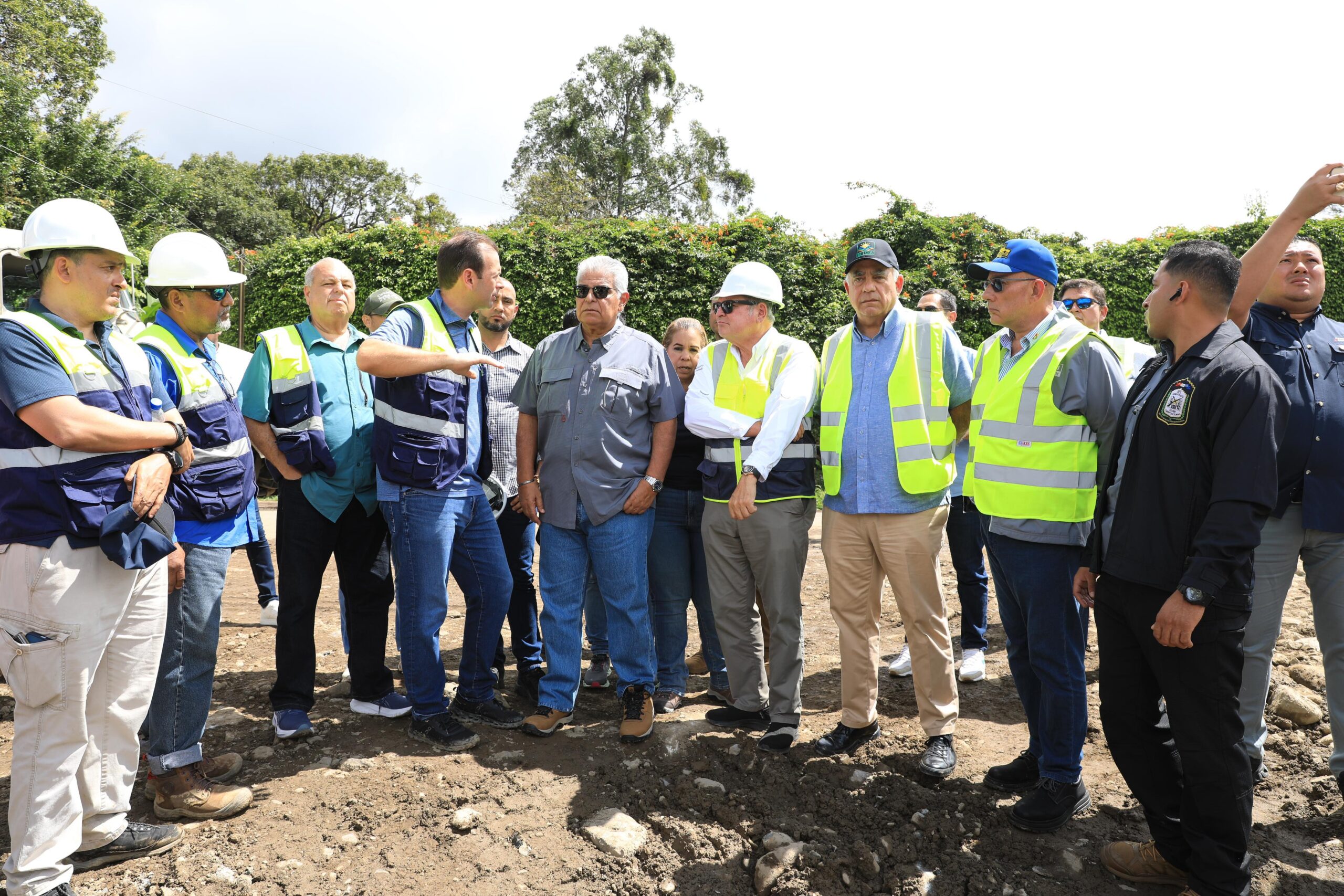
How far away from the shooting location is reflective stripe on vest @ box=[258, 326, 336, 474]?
384 cm

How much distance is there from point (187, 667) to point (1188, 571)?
3709 millimetres

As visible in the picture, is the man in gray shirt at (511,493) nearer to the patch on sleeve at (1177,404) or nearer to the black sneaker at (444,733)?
the black sneaker at (444,733)

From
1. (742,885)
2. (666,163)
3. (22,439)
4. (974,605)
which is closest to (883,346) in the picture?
(974,605)

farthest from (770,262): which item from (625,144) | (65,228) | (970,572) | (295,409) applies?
(625,144)

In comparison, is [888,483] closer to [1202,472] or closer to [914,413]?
[914,413]

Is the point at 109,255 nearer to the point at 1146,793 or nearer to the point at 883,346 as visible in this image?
the point at 883,346

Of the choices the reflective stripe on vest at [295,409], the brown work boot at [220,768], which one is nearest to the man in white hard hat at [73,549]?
the brown work boot at [220,768]

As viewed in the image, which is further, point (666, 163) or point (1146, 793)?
point (666, 163)

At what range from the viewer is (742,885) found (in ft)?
9.49

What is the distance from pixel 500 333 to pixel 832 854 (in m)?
3.31

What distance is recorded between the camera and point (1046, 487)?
3.22 metres

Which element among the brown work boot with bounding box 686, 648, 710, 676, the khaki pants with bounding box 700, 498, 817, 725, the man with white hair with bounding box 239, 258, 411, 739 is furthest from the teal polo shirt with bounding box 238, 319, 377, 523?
the brown work boot with bounding box 686, 648, 710, 676

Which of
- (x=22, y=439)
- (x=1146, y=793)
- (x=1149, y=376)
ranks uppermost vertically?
(x=1149, y=376)

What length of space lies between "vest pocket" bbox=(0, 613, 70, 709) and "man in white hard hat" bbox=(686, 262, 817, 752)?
2.58 meters
